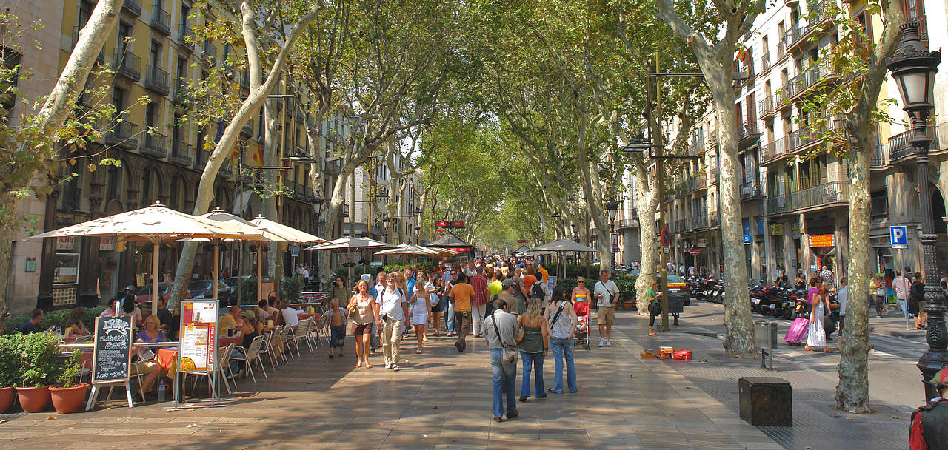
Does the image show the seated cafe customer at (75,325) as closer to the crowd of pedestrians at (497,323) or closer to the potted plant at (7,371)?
the potted plant at (7,371)

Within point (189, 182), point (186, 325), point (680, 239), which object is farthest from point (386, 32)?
point (680, 239)

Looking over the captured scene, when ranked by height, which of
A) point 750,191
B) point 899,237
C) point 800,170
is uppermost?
point 800,170

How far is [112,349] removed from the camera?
7348 mm

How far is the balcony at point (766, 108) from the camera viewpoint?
31297mm

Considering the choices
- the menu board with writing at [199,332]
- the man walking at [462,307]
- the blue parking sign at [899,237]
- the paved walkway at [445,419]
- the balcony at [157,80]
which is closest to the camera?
the paved walkway at [445,419]

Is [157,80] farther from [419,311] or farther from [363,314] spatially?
[363,314]

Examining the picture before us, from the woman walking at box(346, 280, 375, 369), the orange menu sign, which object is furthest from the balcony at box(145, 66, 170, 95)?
the orange menu sign

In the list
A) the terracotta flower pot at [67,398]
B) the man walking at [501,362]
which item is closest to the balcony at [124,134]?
the terracotta flower pot at [67,398]

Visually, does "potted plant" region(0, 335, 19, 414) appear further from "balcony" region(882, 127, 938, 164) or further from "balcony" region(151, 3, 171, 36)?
"balcony" region(882, 127, 938, 164)

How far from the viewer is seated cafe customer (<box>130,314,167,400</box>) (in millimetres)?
7684

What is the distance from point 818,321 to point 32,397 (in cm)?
1405

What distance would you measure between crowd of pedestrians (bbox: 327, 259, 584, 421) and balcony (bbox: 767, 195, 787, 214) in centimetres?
1991

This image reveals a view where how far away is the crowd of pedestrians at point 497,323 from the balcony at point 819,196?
55.2 ft

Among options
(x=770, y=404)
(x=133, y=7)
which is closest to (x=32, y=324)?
(x=770, y=404)
